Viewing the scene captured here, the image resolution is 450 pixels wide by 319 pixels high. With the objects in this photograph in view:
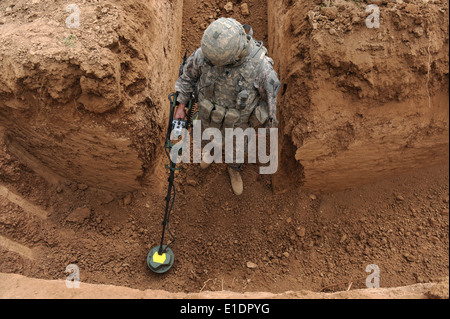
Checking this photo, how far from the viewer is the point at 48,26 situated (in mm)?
2910

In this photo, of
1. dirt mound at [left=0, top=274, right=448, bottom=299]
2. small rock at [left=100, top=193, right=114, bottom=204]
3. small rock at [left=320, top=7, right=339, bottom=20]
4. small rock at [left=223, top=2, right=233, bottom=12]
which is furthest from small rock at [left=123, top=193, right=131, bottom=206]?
small rock at [left=223, top=2, right=233, bottom=12]

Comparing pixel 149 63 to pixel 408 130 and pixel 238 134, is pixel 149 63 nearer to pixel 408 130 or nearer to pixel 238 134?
pixel 238 134

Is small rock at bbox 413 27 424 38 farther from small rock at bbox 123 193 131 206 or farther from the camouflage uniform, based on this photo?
small rock at bbox 123 193 131 206

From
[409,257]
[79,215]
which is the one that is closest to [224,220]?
[79,215]

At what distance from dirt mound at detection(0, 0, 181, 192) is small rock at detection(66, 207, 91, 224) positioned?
0.94ft

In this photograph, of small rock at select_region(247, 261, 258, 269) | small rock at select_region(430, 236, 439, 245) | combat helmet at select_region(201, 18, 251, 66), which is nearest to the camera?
combat helmet at select_region(201, 18, 251, 66)

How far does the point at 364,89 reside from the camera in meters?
3.03

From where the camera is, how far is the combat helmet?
2398mm

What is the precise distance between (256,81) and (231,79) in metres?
0.21

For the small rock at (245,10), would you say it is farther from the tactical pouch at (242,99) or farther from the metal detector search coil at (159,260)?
the metal detector search coil at (159,260)

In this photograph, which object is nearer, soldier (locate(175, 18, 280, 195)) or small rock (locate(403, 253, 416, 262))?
soldier (locate(175, 18, 280, 195))

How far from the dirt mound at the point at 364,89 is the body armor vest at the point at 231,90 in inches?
22.0

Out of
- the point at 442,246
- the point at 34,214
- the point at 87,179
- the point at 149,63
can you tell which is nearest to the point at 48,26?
the point at 149,63

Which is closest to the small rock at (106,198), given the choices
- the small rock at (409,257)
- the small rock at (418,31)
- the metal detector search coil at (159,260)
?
the metal detector search coil at (159,260)
